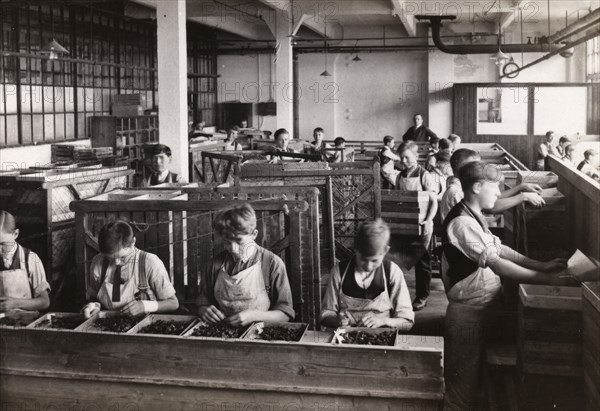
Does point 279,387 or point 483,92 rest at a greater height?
point 483,92

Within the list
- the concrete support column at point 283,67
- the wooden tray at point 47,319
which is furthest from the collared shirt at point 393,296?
the concrete support column at point 283,67

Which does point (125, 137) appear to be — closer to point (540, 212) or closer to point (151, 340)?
point (540, 212)

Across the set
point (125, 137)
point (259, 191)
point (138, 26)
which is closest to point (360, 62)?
point (138, 26)

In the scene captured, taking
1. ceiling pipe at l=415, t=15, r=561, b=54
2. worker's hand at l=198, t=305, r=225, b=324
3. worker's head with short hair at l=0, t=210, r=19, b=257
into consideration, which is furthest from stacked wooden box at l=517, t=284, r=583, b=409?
ceiling pipe at l=415, t=15, r=561, b=54

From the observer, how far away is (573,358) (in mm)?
3299

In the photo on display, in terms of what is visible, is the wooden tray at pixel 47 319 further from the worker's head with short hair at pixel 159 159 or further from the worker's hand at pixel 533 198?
the worker's head with short hair at pixel 159 159

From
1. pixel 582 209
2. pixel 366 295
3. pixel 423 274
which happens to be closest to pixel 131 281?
pixel 366 295

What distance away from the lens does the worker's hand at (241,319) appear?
3318 mm

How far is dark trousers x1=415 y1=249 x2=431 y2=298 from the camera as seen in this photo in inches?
262

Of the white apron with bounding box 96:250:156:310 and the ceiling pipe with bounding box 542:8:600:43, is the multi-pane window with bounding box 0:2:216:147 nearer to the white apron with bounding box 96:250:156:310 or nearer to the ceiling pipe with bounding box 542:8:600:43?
the white apron with bounding box 96:250:156:310

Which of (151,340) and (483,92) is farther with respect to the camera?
(483,92)

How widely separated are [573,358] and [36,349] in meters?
2.40

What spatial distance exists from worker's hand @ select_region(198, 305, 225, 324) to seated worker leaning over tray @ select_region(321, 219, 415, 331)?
48 cm

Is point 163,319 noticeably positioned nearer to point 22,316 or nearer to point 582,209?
point 22,316
